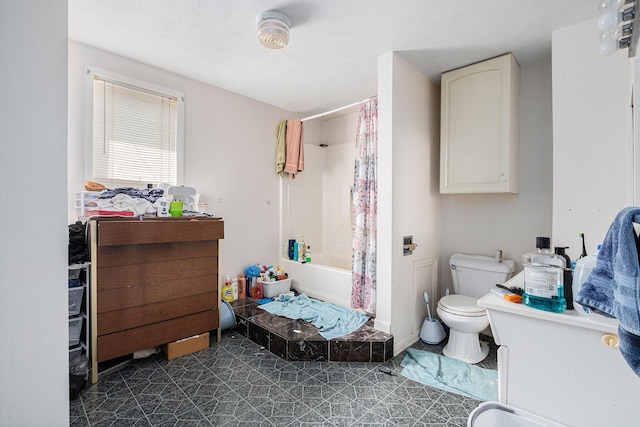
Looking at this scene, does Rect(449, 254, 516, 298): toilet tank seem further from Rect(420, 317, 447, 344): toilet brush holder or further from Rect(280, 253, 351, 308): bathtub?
Rect(280, 253, 351, 308): bathtub

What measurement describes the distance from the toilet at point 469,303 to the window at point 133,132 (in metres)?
2.63

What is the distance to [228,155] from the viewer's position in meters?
3.01

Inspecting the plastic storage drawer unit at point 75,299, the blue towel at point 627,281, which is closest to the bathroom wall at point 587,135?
the blue towel at point 627,281

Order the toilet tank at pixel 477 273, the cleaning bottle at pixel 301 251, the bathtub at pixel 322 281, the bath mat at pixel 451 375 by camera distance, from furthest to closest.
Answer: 1. the cleaning bottle at pixel 301 251
2. the bathtub at pixel 322 281
3. the toilet tank at pixel 477 273
4. the bath mat at pixel 451 375

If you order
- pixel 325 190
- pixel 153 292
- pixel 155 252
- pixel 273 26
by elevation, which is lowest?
pixel 153 292

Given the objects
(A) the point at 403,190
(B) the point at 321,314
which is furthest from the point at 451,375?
(A) the point at 403,190

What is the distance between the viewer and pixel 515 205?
246 centimetres

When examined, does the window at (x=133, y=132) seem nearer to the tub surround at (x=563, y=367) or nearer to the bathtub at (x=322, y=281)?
the bathtub at (x=322, y=281)

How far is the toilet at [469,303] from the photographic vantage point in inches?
83.5

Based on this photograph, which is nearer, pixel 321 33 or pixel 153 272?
pixel 321 33

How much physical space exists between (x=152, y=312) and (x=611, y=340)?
2443 mm

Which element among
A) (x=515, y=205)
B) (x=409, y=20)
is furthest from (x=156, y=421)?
(x=515, y=205)

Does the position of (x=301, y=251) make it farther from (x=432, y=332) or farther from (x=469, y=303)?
(x=469, y=303)

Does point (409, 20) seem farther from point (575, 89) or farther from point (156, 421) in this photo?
point (156, 421)
